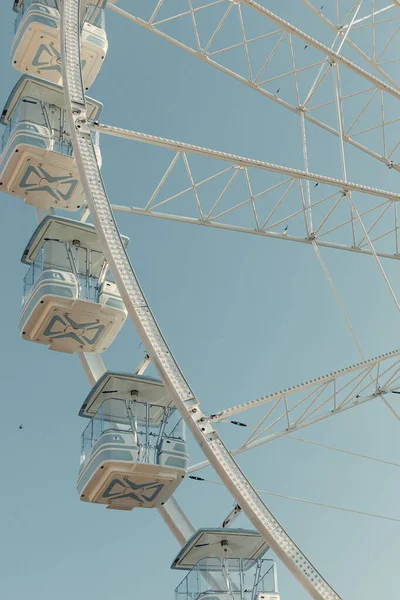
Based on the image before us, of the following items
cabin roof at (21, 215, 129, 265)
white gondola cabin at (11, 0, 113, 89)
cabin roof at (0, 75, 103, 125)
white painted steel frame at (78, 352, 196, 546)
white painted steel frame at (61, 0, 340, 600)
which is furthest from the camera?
white painted steel frame at (78, 352, 196, 546)

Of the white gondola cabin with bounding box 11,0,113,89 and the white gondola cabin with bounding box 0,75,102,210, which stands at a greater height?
the white gondola cabin with bounding box 11,0,113,89

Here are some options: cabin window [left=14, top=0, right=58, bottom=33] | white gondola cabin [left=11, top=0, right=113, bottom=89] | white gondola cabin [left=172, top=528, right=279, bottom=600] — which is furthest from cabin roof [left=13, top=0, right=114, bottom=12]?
white gondola cabin [left=172, top=528, right=279, bottom=600]

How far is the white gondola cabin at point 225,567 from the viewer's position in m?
16.9

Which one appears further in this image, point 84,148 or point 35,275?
point 35,275

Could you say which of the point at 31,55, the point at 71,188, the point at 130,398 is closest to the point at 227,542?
the point at 130,398

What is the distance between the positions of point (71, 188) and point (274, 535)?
9643 millimetres

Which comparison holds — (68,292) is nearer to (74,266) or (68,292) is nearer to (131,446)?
(74,266)

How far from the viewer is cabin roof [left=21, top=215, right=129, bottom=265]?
19.4 meters

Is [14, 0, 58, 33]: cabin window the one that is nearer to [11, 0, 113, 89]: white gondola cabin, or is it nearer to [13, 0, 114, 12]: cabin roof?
[11, 0, 113, 89]: white gondola cabin

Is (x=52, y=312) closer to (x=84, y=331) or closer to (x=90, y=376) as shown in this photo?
(x=84, y=331)

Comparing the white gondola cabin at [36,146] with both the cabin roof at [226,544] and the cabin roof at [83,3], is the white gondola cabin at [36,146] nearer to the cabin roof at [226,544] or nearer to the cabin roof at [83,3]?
the cabin roof at [83,3]

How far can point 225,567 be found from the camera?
1773 centimetres

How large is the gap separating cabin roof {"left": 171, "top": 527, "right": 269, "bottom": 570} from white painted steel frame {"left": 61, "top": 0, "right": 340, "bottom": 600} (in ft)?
17.8

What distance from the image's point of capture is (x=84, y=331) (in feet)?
63.2
